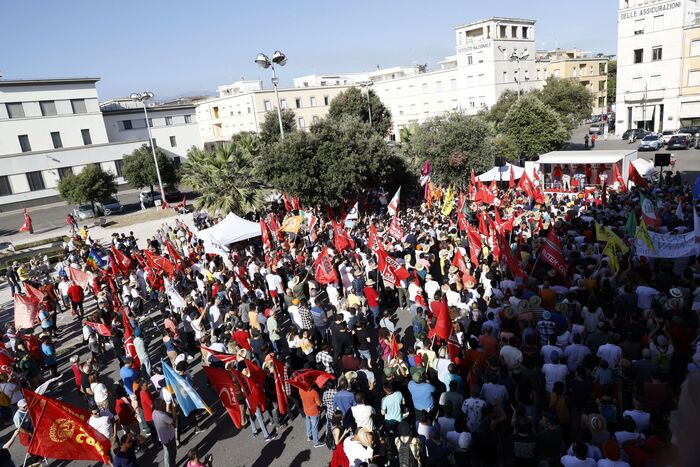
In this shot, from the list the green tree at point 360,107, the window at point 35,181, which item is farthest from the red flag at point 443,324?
the window at point 35,181

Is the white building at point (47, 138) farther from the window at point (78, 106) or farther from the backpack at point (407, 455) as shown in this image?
the backpack at point (407, 455)

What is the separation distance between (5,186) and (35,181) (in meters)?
2.58

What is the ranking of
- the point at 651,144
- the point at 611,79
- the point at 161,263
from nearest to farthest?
1. the point at 161,263
2. the point at 651,144
3. the point at 611,79

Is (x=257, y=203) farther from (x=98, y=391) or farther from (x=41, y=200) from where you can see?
(x=41, y=200)

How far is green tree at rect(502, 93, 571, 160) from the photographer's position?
35.2 metres

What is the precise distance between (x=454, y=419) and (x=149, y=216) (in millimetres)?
34614

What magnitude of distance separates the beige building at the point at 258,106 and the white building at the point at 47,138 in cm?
1800

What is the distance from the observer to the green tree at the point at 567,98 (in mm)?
52156

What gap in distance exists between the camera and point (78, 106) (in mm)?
53812

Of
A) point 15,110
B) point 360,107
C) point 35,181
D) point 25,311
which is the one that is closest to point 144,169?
point 35,181

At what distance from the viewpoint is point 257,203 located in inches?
914

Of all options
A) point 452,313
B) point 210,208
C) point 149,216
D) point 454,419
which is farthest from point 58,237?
point 454,419

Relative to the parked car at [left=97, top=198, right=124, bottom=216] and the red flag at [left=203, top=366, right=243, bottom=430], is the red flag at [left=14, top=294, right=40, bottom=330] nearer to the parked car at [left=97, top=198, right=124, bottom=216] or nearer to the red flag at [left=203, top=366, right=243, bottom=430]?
the red flag at [left=203, top=366, right=243, bottom=430]

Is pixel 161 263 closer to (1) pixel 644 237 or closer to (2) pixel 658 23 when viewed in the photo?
(1) pixel 644 237
